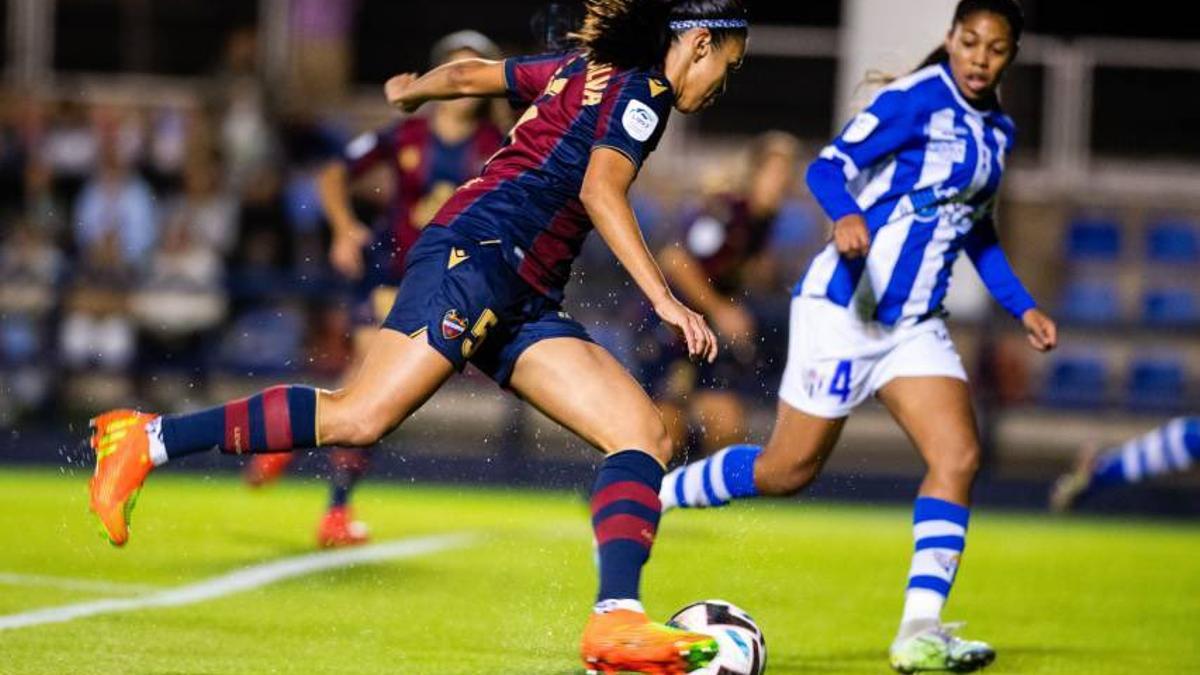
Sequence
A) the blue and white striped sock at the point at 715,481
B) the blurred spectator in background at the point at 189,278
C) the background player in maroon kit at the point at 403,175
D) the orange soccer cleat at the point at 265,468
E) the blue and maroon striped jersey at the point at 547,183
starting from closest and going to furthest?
the blue and maroon striped jersey at the point at 547,183 < the blue and white striped sock at the point at 715,481 < the background player in maroon kit at the point at 403,175 < the orange soccer cleat at the point at 265,468 < the blurred spectator in background at the point at 189,278

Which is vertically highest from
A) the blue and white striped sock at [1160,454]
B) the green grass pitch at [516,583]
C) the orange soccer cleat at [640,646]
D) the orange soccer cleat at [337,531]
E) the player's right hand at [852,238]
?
the player's right hand at [852,238]

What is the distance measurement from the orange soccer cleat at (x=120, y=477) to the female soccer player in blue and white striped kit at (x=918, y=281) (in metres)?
2.18

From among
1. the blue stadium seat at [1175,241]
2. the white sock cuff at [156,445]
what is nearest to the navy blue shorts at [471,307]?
the white sock cuff at [156,445]

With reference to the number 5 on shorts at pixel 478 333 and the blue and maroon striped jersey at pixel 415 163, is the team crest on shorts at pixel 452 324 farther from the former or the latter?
the blue and maroon striped jersey at pixel 415 163

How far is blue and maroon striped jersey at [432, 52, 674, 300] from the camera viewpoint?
225 inches

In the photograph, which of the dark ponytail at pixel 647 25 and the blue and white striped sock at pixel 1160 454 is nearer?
the dark ponytail at pixel 647 25

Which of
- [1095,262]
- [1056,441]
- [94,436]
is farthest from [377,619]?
[1095,262]

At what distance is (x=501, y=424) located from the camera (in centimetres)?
1452

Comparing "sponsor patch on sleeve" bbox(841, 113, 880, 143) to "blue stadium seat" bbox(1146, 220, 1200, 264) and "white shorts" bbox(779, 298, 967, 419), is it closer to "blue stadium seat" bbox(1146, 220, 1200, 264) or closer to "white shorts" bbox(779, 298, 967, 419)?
"white shorts" bbox(779, 298, 967, 419)

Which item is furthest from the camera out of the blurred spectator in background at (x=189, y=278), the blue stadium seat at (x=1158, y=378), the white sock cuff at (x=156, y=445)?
the blue stadium seat at (x=1158, y=378)

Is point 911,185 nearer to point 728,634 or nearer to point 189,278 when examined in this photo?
point 728,634

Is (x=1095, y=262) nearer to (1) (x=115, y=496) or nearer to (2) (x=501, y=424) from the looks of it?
(2) (x=501, y=424)

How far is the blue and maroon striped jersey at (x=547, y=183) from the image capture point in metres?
5.72

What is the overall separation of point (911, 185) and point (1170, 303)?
9782 mm
